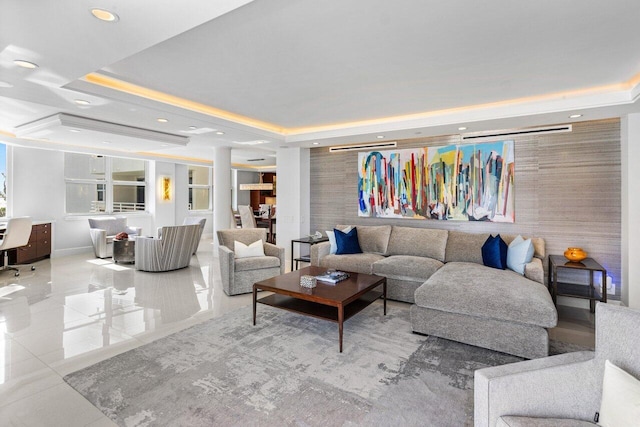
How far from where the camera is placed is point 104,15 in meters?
1.96

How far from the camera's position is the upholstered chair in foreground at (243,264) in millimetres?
4602

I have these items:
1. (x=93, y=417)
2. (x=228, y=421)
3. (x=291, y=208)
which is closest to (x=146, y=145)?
(x=291, y=208)

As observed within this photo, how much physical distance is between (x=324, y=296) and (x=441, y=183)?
3.19 m

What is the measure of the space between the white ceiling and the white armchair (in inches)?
116

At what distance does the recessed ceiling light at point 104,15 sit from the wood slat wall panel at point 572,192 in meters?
4.70

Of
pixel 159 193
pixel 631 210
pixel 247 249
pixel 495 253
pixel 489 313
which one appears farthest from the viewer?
pixel 159 193

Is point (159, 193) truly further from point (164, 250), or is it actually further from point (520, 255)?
point (520, 255)

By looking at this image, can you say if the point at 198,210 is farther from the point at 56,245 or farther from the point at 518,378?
the point at 518,378

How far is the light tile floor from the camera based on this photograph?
2.21 m

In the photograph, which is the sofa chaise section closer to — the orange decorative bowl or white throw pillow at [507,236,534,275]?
white throw pillow at [507,236,534,275]

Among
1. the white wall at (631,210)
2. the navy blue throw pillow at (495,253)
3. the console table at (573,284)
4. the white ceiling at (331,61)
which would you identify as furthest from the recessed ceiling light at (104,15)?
the white wall at (631,210)

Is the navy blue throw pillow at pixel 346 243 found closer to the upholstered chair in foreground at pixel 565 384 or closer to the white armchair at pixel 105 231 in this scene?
the upholstered chair in foreground at pixel 565 384

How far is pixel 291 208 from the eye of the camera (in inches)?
268

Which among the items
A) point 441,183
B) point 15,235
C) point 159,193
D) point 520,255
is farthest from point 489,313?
point 159,193
